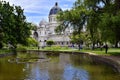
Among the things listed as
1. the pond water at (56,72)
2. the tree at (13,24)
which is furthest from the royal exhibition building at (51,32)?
the pond water at (56,72)

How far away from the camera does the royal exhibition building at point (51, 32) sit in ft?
548

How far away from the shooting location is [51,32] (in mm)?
176750

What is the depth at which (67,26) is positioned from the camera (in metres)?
58.8

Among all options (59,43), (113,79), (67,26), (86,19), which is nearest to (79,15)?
(86,19)

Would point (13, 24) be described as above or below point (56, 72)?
above

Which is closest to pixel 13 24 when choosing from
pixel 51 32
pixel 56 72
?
pixel 56 72

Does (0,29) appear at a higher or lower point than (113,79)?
higher

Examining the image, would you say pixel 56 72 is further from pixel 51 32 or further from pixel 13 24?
pixel 51 32

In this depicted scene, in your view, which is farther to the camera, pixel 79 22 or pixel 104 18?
pixel 79 22

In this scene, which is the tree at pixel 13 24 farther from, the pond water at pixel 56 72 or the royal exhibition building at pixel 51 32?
the royal exhibition building at pixel 51 32

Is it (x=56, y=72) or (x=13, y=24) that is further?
(x=13, y=24)

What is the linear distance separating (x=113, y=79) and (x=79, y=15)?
33899 millimetres

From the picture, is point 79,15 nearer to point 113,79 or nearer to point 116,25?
point 116,25

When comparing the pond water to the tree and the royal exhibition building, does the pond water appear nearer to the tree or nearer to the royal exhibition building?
the tree
